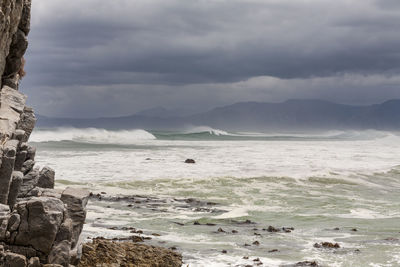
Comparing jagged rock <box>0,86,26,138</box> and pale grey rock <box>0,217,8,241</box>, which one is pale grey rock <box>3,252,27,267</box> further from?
jagged rock <box>0,86,26,138</box>

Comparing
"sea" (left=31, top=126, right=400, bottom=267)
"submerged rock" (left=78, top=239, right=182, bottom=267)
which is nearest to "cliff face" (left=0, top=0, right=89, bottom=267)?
"submerged rock" (left=78, top=239, right=182, bottom=267)

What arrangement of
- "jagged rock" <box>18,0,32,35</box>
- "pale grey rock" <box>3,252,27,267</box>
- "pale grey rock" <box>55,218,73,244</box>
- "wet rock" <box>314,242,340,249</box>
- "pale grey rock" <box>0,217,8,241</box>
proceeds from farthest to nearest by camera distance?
"wet rock" <box>314,242,340,249</box> → "jagged rock" <box>18,0,32,35</box> → "pale grey rock" <box>55,218,73,244</box> → "pale grey rock" <box>0,217,8,241</box> → "pale grey rock" <box>3,252,27,267</box>

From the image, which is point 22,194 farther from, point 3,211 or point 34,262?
point 34,262

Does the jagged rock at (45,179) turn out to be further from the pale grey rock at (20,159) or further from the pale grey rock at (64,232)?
the pale grey rock at (64,232)

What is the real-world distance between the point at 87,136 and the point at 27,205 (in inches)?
4245

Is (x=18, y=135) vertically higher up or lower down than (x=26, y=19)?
lower down

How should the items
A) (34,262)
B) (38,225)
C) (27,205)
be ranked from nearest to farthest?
(34,262)
(38,225)
(27,205)

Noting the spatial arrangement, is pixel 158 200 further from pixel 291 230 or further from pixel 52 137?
pixel 52 137

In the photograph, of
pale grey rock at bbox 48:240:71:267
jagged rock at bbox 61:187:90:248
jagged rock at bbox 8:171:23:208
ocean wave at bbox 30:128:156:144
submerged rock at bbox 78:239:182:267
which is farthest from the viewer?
ocean wave at bbox 30:128:156:144

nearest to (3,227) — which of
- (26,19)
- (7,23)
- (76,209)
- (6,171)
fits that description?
(6,171)

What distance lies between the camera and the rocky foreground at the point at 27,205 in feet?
34.5

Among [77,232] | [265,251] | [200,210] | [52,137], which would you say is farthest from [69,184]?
[52,137]

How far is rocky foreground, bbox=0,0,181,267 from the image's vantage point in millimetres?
10508

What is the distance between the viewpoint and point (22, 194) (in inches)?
498
